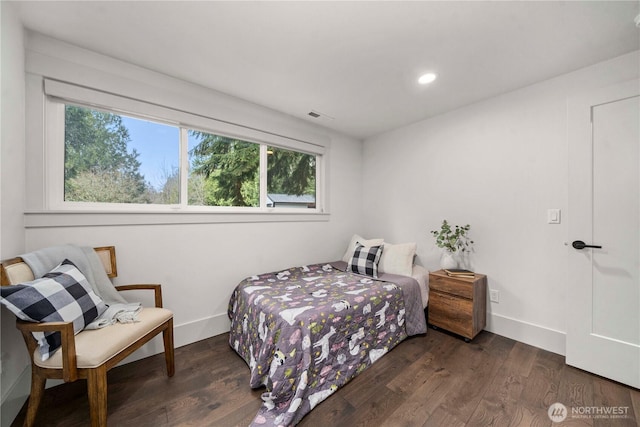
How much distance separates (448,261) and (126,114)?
130 inches

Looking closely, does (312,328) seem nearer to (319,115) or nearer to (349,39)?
(349,39)

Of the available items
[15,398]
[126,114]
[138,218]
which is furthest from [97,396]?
[126,114]

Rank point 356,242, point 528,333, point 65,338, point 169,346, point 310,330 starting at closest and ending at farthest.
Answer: point 65,338, point 310,330, point 169,346, point 528,333, point 356,242

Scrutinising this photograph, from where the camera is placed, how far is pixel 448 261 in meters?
2.53

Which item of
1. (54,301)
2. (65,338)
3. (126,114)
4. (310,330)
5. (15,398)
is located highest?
(126,114)

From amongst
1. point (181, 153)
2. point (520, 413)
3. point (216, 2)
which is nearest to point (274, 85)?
point (216, 2)

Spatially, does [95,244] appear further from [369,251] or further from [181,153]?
[369,251]

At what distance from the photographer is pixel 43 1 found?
1372 mm

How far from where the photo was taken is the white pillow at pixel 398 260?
2.67m

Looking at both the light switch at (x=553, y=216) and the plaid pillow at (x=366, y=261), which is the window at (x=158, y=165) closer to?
the plaid pillow at (x=366, y=261)

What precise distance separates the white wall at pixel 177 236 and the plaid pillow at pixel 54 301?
1.06 feet

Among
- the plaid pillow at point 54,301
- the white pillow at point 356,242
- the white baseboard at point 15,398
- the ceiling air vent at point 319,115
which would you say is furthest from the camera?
the white pillow at point 356,242

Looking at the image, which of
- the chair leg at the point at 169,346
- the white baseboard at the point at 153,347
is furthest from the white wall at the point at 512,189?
the chair leg at the point at 169,346

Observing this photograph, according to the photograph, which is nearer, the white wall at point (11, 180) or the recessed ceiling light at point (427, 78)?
the white wall at point (11, 180)
